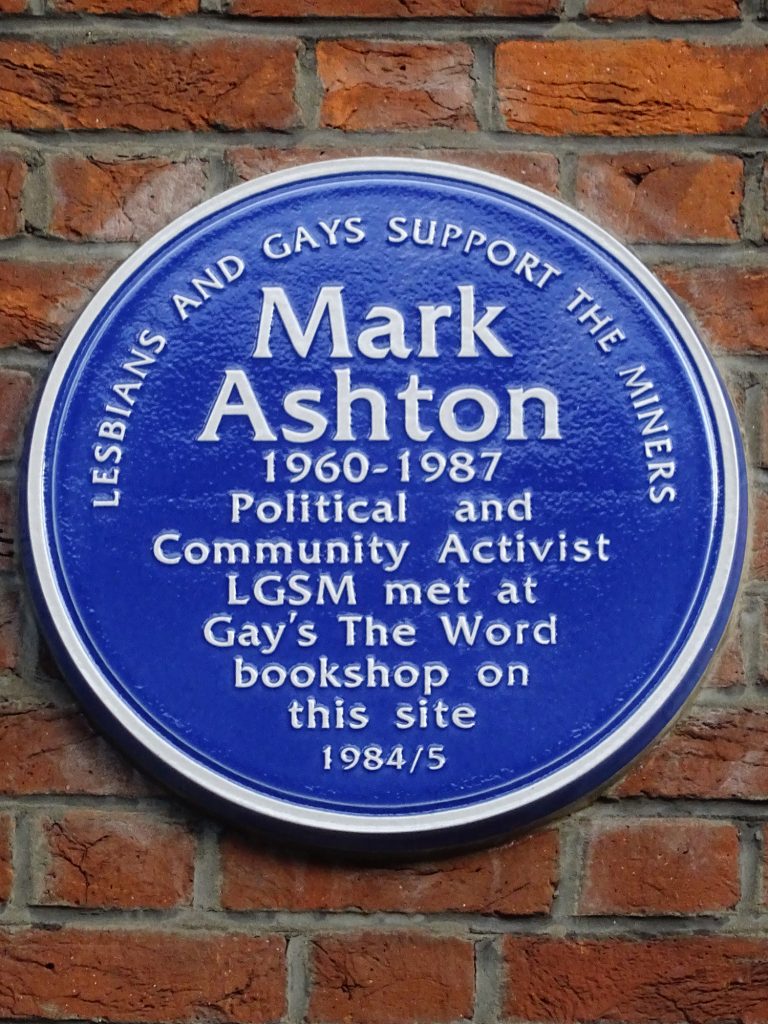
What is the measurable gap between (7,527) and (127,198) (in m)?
0.36

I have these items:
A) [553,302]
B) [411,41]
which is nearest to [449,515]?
[553,302]

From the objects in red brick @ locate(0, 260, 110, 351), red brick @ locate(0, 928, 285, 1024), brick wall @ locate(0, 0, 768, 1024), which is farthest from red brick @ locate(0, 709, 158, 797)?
red brick @ locate(0, 260, 110, 351)

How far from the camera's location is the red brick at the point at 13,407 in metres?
1.31

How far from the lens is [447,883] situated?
1254 mm

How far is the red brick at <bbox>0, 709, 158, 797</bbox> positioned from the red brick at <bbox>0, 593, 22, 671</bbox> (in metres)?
0.05

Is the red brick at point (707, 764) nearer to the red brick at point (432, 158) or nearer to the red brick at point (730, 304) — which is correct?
the red brick at point (730, 304)

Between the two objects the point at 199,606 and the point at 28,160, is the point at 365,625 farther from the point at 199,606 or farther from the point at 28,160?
the point at 28,160

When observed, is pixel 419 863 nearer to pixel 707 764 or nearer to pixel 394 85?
pixel 707 764

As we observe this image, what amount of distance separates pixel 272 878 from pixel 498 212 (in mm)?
691

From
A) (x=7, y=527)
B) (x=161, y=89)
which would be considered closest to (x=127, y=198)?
(x=161, y=89)

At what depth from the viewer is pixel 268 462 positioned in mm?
1267

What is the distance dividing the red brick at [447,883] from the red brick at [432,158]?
26.0 inches

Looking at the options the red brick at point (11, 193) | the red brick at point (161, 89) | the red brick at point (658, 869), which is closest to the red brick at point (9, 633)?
the red brick at point (11, 193)

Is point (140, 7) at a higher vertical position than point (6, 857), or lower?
higher
